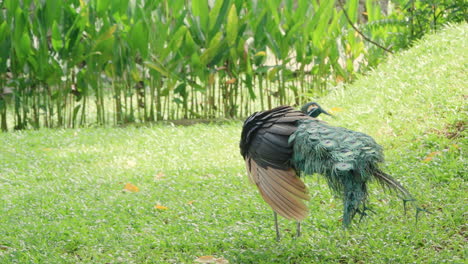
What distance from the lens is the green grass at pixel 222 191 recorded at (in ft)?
11.5

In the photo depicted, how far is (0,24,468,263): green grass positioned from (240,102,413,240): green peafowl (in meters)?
0.36

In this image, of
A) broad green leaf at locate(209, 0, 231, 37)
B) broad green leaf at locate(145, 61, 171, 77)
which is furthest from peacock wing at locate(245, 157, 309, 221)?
broad green leaf at locate(209, 0, 231, 37)

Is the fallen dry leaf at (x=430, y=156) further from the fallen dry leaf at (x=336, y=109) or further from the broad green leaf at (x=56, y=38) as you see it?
the broad green leaf at (x=56, y=38)

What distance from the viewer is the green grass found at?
3512mm

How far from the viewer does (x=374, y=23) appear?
7160 millimetres

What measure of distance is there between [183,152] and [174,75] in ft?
5.15

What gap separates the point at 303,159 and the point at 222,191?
1519 mm

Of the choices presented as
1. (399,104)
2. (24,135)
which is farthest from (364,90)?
(24,135)

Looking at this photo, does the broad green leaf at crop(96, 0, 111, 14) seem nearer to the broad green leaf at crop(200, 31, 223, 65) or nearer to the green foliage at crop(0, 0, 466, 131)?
the green foliage at crop(0, 0, 466, 131)

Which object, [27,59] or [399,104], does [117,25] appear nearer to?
[27,59]

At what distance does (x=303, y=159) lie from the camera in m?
3.18

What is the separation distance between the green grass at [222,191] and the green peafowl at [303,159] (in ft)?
1.17

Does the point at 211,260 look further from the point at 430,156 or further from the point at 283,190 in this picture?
the point at 430,156

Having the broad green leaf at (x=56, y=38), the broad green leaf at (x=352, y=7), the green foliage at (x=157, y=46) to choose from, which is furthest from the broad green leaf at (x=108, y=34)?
the broad green leaf at (x=352, y=7)
